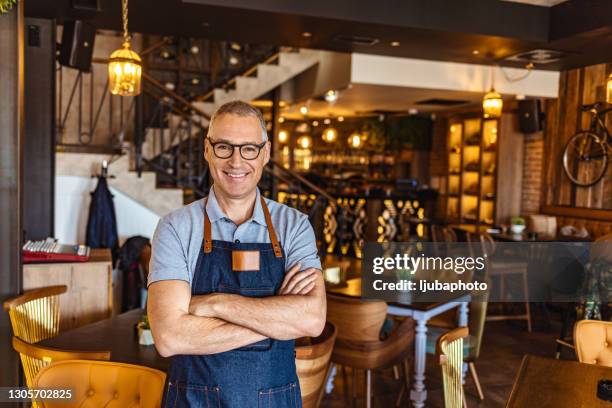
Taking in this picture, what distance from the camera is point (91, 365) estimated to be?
2.01 metres

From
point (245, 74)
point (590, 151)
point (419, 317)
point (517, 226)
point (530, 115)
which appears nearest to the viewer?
point (419, 317)

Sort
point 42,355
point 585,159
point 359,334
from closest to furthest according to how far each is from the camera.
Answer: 1. point 42,355
2. point 359,334
3. point 585,159

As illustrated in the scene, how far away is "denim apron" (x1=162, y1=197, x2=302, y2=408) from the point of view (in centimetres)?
159

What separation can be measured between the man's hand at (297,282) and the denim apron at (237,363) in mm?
29

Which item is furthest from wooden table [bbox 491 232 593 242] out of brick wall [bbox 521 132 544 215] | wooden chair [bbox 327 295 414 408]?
wooden chair [bbox 327 295 414 408]

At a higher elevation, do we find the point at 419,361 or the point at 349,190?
the point at 349,190

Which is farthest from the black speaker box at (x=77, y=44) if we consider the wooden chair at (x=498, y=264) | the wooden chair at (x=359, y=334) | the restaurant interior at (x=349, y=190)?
the wooden chair at (x=498, y=264)

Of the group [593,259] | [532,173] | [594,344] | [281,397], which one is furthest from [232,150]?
[532,173]

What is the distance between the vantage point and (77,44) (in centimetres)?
531

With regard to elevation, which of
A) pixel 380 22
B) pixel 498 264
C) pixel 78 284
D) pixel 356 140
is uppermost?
pixel 380 22

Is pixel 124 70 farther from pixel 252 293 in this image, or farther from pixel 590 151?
pixel 590 151

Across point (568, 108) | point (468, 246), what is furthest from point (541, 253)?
point (568, 108)

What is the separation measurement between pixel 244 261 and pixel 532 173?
7.90m

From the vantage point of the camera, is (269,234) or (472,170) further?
(472,170)
